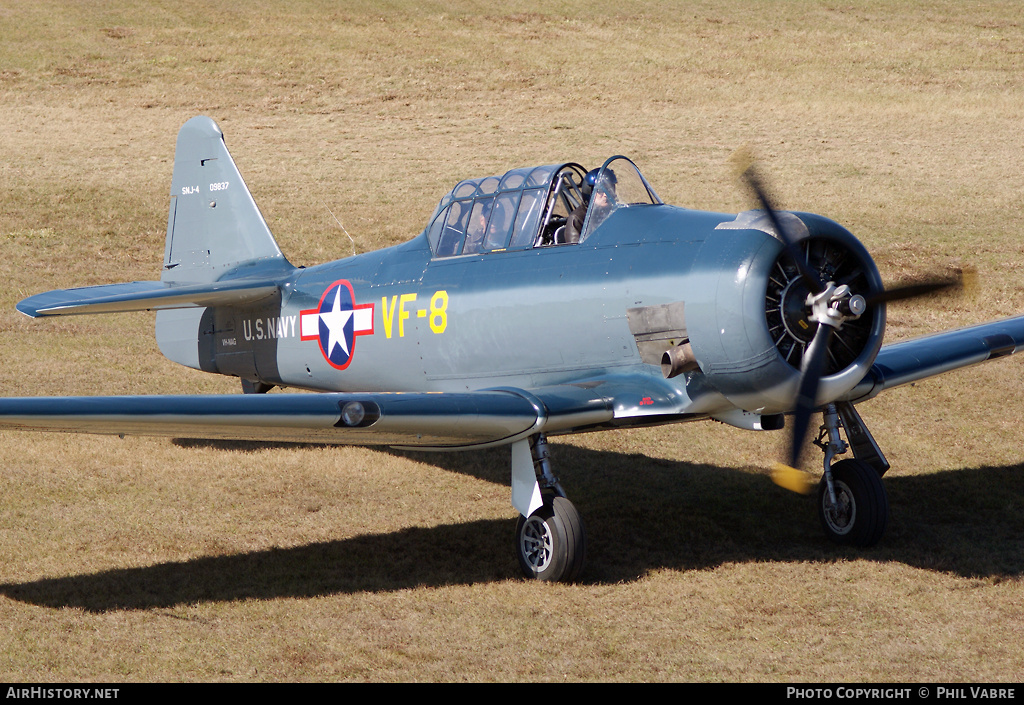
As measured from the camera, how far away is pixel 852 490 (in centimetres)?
851

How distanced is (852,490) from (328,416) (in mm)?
4391

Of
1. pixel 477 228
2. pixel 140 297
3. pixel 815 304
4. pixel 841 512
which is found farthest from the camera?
pixel 140 297

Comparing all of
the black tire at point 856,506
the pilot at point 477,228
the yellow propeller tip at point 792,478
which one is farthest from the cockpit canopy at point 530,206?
the black tire at point 856,506

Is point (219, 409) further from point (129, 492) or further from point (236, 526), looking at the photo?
point (129, 492)

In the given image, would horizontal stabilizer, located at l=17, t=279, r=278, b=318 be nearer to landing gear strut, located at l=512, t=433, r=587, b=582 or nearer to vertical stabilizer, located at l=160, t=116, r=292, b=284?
vertical stabilizer, located at l=160, t=116, r=292, b=284

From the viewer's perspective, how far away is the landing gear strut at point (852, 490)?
841 centimetres

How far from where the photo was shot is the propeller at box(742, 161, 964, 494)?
22.8ft

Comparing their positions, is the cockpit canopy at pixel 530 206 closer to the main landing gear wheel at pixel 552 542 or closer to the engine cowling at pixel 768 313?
the engine cowling at pixel 768 313

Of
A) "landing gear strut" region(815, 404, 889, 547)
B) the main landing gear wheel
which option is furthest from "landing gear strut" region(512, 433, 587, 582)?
"landing gear strut" region(815, 404, 889, 547)

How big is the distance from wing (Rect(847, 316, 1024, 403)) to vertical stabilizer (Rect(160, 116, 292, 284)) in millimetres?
6643

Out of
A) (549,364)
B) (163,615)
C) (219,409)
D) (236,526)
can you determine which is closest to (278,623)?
(163,615)

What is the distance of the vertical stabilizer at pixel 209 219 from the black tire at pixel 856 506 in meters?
6.65

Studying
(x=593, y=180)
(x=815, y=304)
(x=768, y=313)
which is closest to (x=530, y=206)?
(x=593, y=180)

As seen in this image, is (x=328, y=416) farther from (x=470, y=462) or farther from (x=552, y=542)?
(x=470, y=462)
